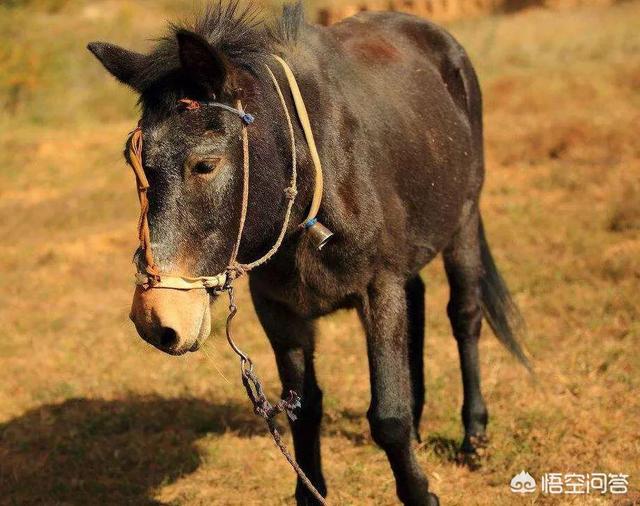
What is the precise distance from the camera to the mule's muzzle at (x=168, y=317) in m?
2.76

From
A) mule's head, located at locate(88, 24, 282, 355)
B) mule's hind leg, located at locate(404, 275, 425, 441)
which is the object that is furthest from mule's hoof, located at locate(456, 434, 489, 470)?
mule's head, located at locate(88, 24, 282, 355)

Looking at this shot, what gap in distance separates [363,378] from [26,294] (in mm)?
4116

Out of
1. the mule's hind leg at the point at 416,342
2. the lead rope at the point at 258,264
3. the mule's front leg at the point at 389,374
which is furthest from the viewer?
the mule's hind leg at the point at 416,342

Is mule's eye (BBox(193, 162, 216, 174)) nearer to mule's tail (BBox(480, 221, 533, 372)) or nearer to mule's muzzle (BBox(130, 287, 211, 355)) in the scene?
mule's muzzle (BBox(130, 287, 211, 355))

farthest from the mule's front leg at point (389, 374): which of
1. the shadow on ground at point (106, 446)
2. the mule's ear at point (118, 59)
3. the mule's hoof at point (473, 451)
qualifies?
the shadow on ground at point (106, 446)

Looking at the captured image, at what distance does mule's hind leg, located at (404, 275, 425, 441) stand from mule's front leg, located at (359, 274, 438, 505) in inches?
48.9

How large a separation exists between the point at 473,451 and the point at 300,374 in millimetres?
1216

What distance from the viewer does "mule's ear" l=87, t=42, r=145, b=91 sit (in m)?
3.10

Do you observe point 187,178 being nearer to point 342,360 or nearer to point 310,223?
point 310,223

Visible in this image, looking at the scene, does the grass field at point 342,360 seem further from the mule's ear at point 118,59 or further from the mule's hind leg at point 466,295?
the mule's ear at point 118,59

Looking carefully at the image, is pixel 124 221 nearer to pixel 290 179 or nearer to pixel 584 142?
pixel 584 142

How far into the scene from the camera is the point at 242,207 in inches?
117

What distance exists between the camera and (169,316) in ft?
9.05

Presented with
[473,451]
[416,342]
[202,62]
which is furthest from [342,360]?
[202,62]
